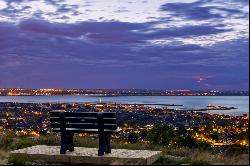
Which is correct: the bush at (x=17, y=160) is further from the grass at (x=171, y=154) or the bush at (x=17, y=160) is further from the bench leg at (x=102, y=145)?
the bench leg at (x=102, y=145)

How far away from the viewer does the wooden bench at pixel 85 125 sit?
Answer: 10.6 meters

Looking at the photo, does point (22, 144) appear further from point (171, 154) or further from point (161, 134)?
point (161, 134)

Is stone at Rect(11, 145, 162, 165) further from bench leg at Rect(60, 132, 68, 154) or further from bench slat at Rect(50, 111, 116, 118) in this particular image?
bench slat at Rect(50, 111, 116, 118)

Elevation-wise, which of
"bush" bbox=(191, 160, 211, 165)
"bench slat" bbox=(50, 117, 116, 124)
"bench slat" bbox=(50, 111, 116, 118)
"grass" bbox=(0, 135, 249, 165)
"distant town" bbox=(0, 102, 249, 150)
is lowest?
"distant town" bbox=(0, 102, 249, 150)

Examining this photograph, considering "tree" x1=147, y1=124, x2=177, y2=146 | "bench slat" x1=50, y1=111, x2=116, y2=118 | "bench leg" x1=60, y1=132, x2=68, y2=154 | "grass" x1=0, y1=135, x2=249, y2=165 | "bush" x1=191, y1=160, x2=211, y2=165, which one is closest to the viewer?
"bush" x1=191, y1=160, x2=211, y2=165

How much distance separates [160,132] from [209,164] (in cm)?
1619

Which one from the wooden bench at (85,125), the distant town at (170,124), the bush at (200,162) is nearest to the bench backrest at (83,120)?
the wooden bench at (85,125)

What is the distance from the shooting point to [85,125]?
424 inches

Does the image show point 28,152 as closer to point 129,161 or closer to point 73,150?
point 73,150

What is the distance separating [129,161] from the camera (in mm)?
9500

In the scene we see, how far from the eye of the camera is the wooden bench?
1059cm

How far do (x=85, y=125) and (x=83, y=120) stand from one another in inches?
5.2

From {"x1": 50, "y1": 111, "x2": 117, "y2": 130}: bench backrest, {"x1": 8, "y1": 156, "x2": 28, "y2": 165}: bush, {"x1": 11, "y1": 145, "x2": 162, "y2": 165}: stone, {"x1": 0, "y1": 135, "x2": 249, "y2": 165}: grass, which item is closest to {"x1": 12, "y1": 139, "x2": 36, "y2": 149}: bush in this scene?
{"x1": 0, "y1": 135, "x2": 249, "y2": 165}: grass

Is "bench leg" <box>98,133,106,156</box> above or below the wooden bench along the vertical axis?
below
